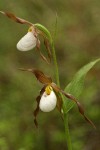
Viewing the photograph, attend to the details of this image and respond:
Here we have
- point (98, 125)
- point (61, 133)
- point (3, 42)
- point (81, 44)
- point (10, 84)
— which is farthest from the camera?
point (81, 44)

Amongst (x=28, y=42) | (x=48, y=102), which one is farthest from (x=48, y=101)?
(x=28, y=42)

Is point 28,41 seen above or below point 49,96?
above

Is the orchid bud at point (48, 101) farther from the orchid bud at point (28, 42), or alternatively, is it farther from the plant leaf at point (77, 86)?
the orchid bud at point (28, 42)

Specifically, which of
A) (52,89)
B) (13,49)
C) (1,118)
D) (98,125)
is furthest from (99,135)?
(13,49)

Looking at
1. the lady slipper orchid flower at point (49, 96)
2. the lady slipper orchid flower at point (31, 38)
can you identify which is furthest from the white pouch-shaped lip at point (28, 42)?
the lady slipper orchid flower at point (49, 96)

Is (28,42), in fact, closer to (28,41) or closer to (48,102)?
(28,41)

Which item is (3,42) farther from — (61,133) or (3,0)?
(61,133)

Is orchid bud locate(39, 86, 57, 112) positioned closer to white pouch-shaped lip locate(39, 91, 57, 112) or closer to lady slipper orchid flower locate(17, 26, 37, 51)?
white pouch-shaped lip locate(39, 91, 57, 112)
